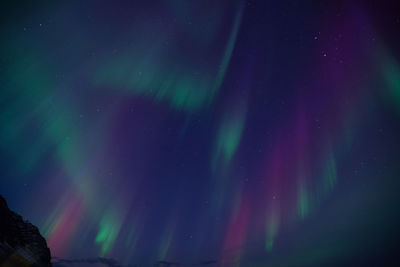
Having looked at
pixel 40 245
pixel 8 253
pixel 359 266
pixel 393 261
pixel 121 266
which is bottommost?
pixel 359 266

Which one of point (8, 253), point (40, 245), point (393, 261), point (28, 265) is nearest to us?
point (8, 253)

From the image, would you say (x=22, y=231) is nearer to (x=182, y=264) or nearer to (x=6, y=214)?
(x=6, y=214)

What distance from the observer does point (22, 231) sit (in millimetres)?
7531

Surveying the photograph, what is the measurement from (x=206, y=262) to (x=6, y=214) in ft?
260

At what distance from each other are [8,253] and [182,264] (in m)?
80.2

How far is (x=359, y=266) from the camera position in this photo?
110 meters

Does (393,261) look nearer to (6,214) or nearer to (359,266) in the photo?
(359,266)

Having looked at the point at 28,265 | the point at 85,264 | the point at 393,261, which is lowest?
the point at 393,261

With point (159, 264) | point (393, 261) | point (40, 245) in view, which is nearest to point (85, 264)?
point (159, 264)

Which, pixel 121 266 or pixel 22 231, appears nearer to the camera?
pixel 22 231

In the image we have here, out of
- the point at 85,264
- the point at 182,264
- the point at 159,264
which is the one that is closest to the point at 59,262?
the point at 85,264

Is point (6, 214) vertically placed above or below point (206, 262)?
above

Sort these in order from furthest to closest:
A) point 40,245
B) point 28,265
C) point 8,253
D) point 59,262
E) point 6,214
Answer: point 59,262 < point 40,245 < point 6,214 < point 28,265 < point 8,253

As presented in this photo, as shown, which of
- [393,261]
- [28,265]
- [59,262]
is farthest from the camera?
[393,261]
